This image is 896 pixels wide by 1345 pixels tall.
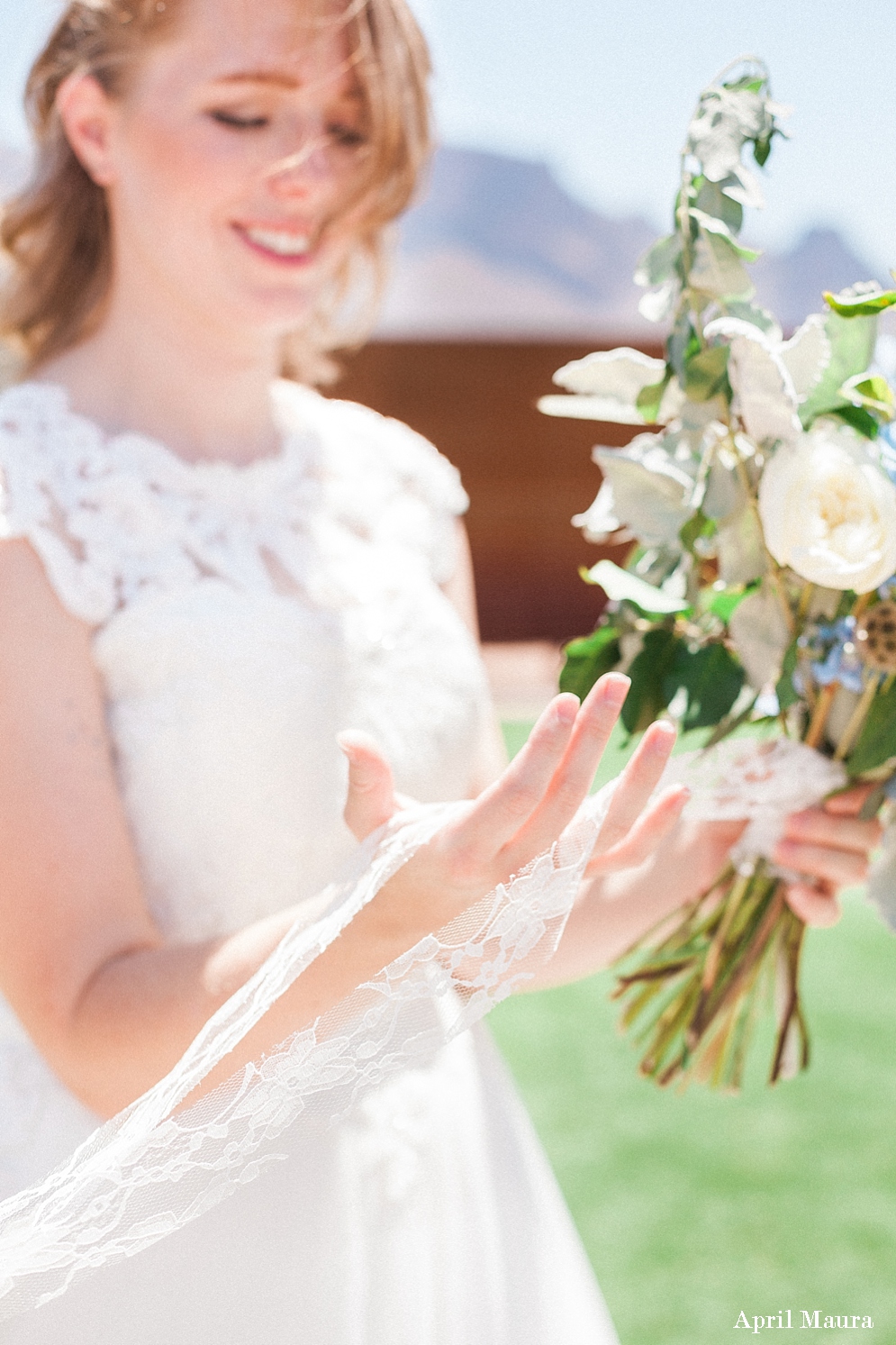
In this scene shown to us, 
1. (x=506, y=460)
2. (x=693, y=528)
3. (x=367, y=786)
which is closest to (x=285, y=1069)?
(x=367, y=786)

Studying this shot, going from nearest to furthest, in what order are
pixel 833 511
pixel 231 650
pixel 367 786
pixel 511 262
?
pixel 367 786 < pixel 833 511 < pixel 231 650 < pixel 511 262

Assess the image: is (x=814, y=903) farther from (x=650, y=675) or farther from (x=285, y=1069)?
(x=285, y=1069)

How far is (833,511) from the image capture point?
3.12 ft

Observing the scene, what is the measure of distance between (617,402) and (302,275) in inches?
14.8

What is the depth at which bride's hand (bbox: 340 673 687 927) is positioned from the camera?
2.46ft

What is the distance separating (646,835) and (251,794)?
0.43m

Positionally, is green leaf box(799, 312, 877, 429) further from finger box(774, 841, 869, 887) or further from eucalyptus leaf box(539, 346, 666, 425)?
finger box(774, 841, 869, 887)

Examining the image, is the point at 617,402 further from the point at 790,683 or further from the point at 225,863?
the point at 225,863

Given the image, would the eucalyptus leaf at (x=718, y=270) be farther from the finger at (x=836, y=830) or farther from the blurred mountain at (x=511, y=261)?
the blurred mountain at (x=511, y=261)

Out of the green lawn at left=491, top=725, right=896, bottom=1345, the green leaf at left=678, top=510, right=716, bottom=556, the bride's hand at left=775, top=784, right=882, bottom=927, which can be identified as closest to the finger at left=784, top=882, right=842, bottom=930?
the bride's hand at left=775, top=784, right=882, bottom=927

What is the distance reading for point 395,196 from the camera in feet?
4.88

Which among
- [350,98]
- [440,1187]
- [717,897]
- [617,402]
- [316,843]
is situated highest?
[350,98]

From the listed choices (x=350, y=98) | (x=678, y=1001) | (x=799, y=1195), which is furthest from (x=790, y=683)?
(x=799, y=1195)

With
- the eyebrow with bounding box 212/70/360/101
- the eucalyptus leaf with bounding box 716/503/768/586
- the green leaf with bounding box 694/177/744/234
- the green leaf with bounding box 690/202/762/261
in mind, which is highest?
the eyebrow with bounding box 212/70/360/101
